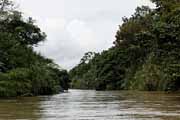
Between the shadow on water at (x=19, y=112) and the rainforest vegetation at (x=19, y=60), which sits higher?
the rainforest vegetation at (x=19, y=60)

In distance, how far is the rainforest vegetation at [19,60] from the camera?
45688 millimetres

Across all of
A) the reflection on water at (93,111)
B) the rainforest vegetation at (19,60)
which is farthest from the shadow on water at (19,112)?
the rainforest vegetation at (19,60)

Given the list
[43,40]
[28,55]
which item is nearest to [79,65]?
[43,40]

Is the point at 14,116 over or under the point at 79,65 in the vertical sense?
under

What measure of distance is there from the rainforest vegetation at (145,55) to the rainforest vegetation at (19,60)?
471 inches

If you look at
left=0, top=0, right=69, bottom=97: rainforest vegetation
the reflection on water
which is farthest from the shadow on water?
left=0, top=0, right=69, bottom=97: rainforest vegetation

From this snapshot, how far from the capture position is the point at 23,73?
48.8 meters

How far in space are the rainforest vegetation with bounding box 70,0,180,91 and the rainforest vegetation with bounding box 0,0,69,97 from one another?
39.2 feet

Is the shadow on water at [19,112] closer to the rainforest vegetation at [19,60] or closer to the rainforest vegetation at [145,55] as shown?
the rainforest vegetation at [19,60]

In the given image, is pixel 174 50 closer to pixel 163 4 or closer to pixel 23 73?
pixel 163 4

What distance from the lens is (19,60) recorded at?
5312cm

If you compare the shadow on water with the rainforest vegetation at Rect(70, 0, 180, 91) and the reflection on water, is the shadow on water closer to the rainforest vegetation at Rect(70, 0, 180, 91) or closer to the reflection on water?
the reflection on water

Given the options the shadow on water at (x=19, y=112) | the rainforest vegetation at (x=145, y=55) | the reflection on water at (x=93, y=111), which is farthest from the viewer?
the rainforest vegetation at (x=145, y=55)

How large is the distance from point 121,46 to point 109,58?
11880 millimetres
